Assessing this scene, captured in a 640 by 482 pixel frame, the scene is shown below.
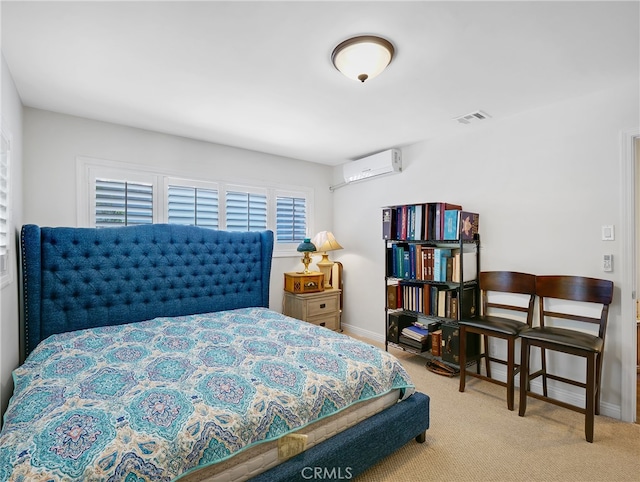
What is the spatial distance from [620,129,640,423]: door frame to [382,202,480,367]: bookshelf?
3.28 feet

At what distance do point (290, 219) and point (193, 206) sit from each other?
126 cm

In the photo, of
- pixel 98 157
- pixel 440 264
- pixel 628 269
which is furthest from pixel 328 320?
pixel 98 157

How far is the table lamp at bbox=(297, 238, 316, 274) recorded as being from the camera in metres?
3.90

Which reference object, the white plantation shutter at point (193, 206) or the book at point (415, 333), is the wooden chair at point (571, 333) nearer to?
the book at point (415, 333)

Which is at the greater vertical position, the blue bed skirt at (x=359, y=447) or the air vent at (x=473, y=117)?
the air vent at (x=473, y=117)

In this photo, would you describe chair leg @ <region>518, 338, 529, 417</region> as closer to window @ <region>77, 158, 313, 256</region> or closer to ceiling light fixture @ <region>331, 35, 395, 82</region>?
ceiling light fixture @ <region>331, 35, 395, 82</region>

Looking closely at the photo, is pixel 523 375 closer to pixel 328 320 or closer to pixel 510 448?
pixel 510 448

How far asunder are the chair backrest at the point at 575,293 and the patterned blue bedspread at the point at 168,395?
4.79ft

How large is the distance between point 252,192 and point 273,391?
2.74m

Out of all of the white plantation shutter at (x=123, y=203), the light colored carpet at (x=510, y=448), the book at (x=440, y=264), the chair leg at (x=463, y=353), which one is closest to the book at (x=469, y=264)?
the book at (x=440, y=264)

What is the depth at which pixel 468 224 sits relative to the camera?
9.60 feet

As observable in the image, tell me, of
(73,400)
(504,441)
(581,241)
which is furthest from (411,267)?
(73,400)

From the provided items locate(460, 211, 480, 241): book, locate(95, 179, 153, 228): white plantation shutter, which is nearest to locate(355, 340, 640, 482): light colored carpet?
locate(460, 211, 480, 241): book

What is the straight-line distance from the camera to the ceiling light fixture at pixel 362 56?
1731 mm
